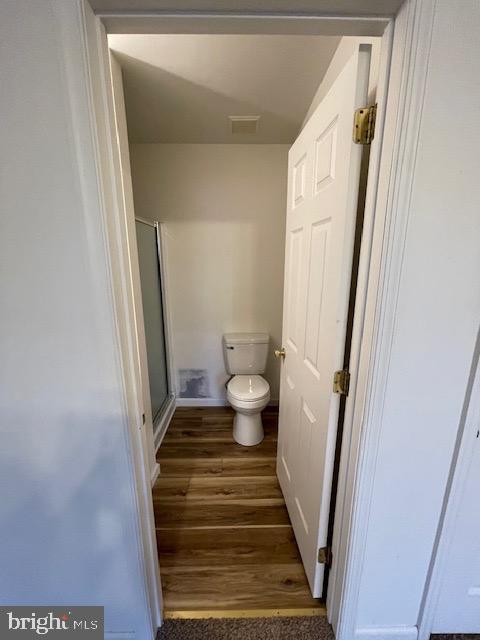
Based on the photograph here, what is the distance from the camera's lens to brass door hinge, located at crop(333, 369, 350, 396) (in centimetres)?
85

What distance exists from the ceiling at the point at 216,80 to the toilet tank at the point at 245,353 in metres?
1.59

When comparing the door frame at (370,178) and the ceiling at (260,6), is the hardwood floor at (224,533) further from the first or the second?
the ceiling at (260,6)

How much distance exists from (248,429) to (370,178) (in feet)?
5.93

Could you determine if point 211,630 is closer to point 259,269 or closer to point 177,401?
point 177,401

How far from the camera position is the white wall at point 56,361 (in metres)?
0.61

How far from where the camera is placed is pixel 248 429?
1.99 meters

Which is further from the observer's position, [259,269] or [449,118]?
[259,269]

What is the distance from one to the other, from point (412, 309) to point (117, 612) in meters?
1.45

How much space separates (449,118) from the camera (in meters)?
0.61

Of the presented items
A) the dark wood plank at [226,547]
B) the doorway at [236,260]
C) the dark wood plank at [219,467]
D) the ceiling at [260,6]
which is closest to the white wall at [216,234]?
the doorway at [236,260]

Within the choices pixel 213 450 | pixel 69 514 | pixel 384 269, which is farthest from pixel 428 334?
pixel 213 450

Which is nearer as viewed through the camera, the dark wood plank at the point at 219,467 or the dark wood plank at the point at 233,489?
the dark wood plank at the point at 233,489

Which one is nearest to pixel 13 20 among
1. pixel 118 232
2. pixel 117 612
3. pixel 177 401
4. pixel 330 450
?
pixel 118 232

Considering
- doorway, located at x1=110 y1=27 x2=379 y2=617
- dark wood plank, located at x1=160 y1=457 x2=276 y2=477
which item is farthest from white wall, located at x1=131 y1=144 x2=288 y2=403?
dark wood plank, located at x1=160 y1=457 x2=276 y2=477
